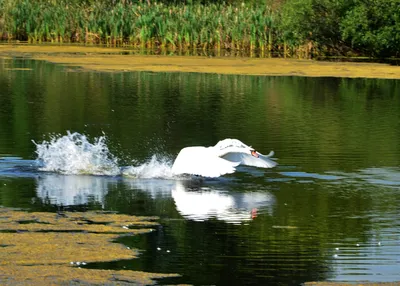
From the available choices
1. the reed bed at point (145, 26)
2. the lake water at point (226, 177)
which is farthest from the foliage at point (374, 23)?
the lake water at point (226, 177)

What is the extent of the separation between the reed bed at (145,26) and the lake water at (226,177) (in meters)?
15.5

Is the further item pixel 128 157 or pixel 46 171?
pixel 128 157

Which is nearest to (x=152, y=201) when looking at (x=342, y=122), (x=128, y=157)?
(x=128, y=157)

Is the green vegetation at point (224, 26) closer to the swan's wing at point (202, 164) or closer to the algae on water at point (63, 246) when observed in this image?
the swan's wing at point (202, 164)

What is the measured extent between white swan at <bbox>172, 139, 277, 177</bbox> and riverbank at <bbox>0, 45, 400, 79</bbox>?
1814 centimetres

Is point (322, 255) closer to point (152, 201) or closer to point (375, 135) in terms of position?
point (152, 201)

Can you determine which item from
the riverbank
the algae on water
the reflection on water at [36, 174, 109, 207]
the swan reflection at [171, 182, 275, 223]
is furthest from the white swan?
the riverbank

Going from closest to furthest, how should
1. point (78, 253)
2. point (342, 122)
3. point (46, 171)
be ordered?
1. point (78, 253)
2. point (46, 171)
3. point (342, 122)

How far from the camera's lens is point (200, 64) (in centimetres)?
3291

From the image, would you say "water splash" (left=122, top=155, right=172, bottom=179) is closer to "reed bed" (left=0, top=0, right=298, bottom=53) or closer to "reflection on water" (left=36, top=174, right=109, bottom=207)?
"reflection on water" (left=36, top=174, right=109, bottom=207)

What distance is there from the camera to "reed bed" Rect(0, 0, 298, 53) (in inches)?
1613

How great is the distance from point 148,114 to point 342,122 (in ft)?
12.3

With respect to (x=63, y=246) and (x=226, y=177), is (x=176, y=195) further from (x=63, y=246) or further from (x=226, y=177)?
(x=63, y=246)

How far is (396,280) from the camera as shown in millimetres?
7770
